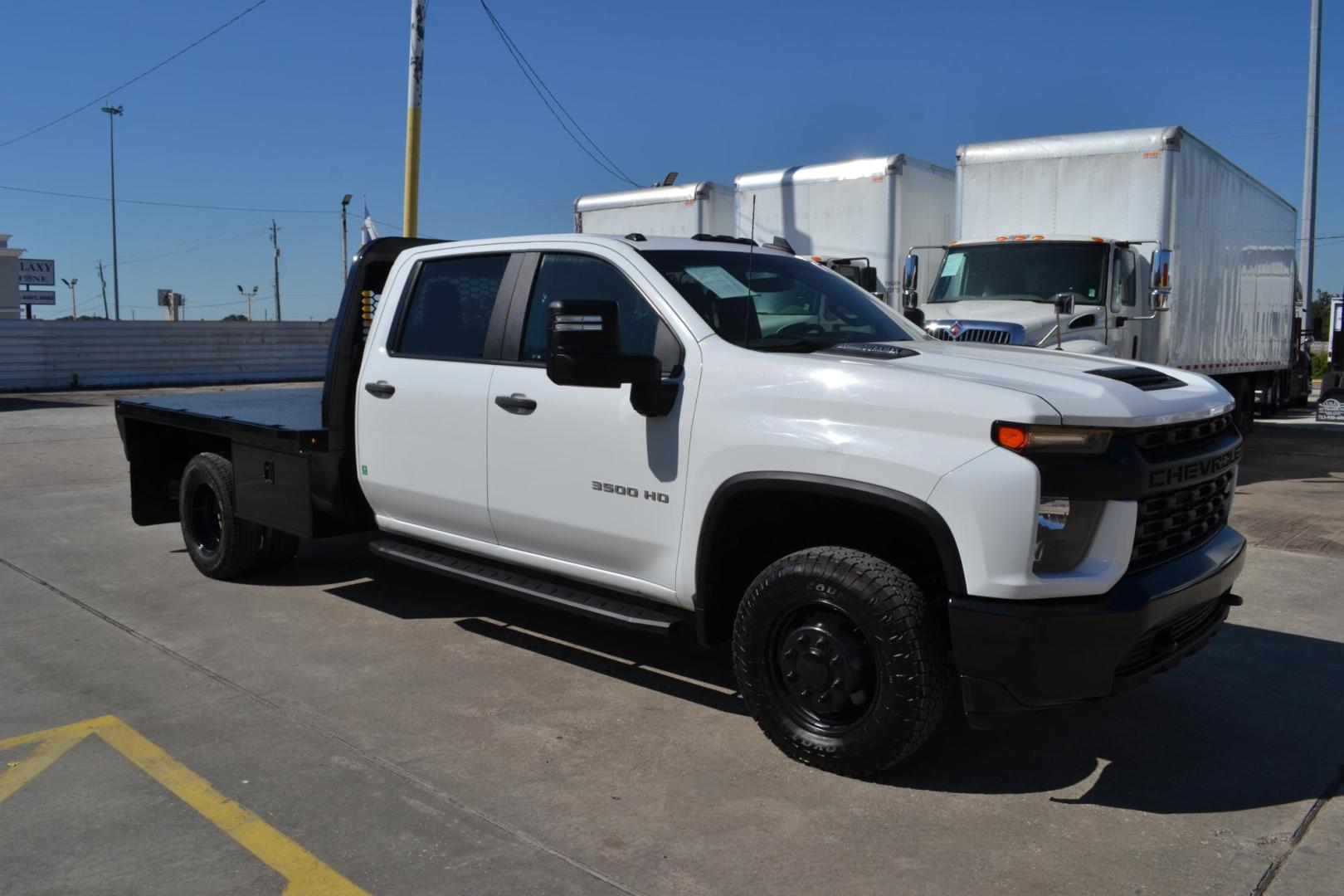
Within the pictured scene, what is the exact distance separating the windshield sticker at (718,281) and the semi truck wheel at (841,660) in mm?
1214

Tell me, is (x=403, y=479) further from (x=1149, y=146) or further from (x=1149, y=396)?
(x=1149, y=146)

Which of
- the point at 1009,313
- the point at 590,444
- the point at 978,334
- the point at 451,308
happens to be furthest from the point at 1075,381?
the point at 1009,313

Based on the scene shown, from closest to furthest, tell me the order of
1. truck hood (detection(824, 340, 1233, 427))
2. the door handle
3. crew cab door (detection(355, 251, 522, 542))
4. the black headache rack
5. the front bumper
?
1. the front bumper
2. truck hood (detection(824, 340, 1233, 427))
3. the door handle
4. crew cab door (detection(355, 251, 522, 542))
5. the black headache rack

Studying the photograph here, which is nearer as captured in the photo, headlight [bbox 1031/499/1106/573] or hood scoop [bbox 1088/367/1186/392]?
headlight [bbox 1031/499/1106/573]

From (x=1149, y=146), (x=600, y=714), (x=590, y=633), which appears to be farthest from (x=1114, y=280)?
(x=600, y=714)

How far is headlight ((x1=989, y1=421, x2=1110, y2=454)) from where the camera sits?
11.5ft

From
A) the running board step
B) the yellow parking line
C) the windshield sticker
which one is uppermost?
the windshield sticker

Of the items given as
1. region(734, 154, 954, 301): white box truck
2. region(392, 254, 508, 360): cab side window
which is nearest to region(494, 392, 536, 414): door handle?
region(392, 254, 508, 360): cab side window

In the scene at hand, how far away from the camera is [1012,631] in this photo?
3480 mm

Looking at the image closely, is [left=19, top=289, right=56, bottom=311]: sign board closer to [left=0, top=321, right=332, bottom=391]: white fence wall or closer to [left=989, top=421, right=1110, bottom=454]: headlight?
[left=0, top=321, right=332, bottom=391]: white fence wall

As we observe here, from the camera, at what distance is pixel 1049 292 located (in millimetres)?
11141

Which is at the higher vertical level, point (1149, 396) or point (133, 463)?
point (1149, 396)

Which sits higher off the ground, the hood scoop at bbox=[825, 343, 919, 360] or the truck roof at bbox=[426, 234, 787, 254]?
the truck roof at bbox=[426, 234, 787, 254]

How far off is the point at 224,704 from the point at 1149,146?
34.1 feet
